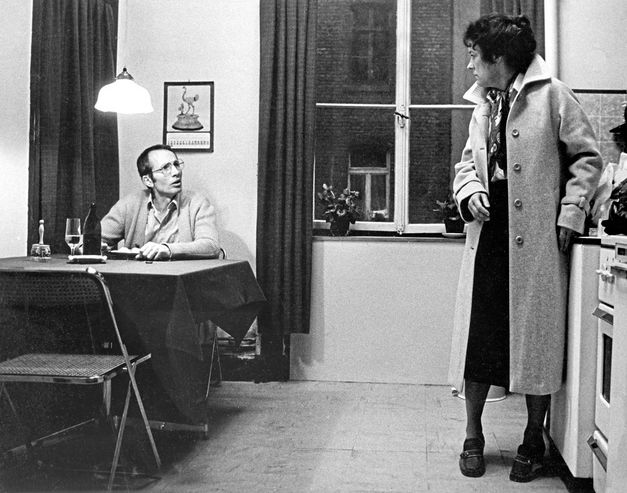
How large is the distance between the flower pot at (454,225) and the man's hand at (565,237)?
1.65 metres

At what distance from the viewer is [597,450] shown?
216 centimetres

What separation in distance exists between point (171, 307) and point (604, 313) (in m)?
Result: 1.41

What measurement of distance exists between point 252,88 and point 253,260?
1.03 metres

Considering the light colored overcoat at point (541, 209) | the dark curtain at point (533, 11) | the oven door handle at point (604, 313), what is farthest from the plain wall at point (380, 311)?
the oven door handle at point (604, 313)

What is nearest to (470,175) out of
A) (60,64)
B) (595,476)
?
(595,476)

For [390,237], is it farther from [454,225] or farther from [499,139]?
A: [499,139]

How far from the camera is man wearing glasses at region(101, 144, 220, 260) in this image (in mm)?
3762

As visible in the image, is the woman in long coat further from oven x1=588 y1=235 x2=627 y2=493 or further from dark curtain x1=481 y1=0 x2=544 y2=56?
dark curtain x1=481 y1=0 x2=544 y2=56

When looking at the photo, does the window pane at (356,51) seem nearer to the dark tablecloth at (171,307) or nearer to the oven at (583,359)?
the dark tablecloth at (171,307)

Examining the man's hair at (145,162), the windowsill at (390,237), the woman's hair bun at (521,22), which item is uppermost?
the woman's hair bun at (521,22)

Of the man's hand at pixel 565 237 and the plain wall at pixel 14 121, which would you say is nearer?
the man's hand at pixel 565 237

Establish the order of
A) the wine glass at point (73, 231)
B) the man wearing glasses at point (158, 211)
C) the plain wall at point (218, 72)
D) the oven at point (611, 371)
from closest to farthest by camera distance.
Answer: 1. the oven at point (611, 371)
2. the wine glass at point (73, 231)
3. the man wearing glasses at point (158, 211)
4. the plain wall at point (218, 72)

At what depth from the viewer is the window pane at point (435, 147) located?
431 centimetres

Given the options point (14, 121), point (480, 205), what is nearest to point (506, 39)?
point (480, 205)
